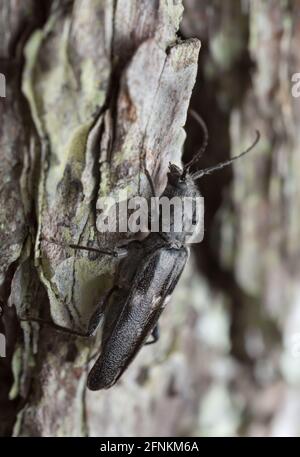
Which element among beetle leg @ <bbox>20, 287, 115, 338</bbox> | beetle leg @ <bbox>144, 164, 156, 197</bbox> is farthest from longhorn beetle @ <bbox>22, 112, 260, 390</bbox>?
beetle leg @ <bbox>144, 164, 156, 197</bbox>

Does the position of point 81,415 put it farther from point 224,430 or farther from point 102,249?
point 224,430

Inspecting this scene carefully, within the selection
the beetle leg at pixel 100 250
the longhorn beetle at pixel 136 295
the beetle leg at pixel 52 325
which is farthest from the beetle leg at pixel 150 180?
the beetle leg at pixel 52 325

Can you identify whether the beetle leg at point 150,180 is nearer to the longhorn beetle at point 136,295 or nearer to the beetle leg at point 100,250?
the longhorn beetle at point 136,295

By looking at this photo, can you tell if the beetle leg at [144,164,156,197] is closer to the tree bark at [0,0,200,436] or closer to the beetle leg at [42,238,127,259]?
the tree bark at [0,0,200,436]

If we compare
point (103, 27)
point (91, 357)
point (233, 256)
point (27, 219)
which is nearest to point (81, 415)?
point (91, 357)

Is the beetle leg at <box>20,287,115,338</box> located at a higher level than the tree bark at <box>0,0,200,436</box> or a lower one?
lower
